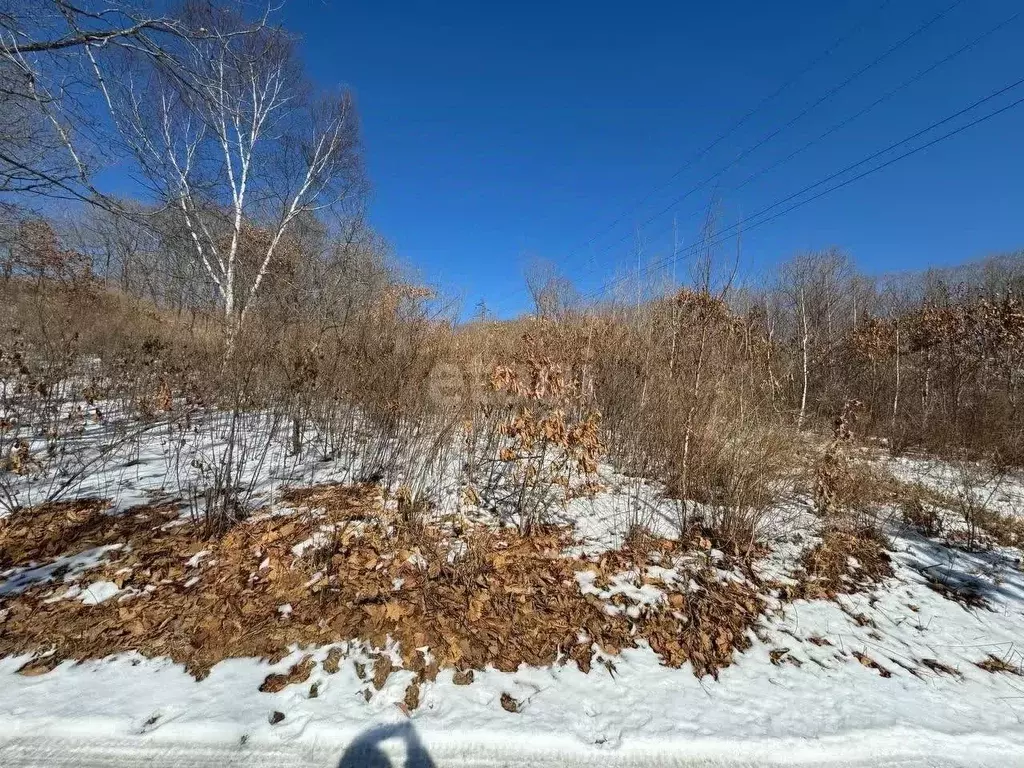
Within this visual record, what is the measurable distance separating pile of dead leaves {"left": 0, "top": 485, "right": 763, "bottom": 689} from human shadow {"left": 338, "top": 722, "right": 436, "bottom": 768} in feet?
0.97

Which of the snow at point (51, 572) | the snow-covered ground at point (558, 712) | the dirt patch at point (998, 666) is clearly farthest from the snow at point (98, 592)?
the dirt patch at point (998, 666)

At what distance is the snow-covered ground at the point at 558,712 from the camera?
1622 millimetres

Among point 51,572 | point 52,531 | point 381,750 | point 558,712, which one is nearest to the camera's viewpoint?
point 381,750

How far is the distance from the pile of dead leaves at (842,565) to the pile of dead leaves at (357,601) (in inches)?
19.7

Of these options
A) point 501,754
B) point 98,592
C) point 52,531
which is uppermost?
point 52,531

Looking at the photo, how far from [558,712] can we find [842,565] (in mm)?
2759

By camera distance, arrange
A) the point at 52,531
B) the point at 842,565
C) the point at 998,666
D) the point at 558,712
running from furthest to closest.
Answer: the point at 842,565
the point at 52,531
the point at 998,666
the point at 558,712

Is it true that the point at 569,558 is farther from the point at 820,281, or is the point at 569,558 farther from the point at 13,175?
the point at 820,281

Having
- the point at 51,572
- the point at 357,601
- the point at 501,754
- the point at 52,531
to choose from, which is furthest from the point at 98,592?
the point at 501,754

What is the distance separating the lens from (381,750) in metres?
1.63

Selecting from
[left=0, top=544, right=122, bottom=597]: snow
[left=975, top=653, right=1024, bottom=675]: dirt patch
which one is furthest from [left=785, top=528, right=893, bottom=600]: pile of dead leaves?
[left=0, top=544, right=122, bottom=597]: snow

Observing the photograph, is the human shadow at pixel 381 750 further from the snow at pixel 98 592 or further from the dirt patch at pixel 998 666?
the dirt patch at pixel 998 666

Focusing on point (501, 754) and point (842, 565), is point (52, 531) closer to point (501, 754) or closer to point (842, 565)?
point (501, 754)

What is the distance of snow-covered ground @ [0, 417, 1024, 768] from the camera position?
5.32ft
